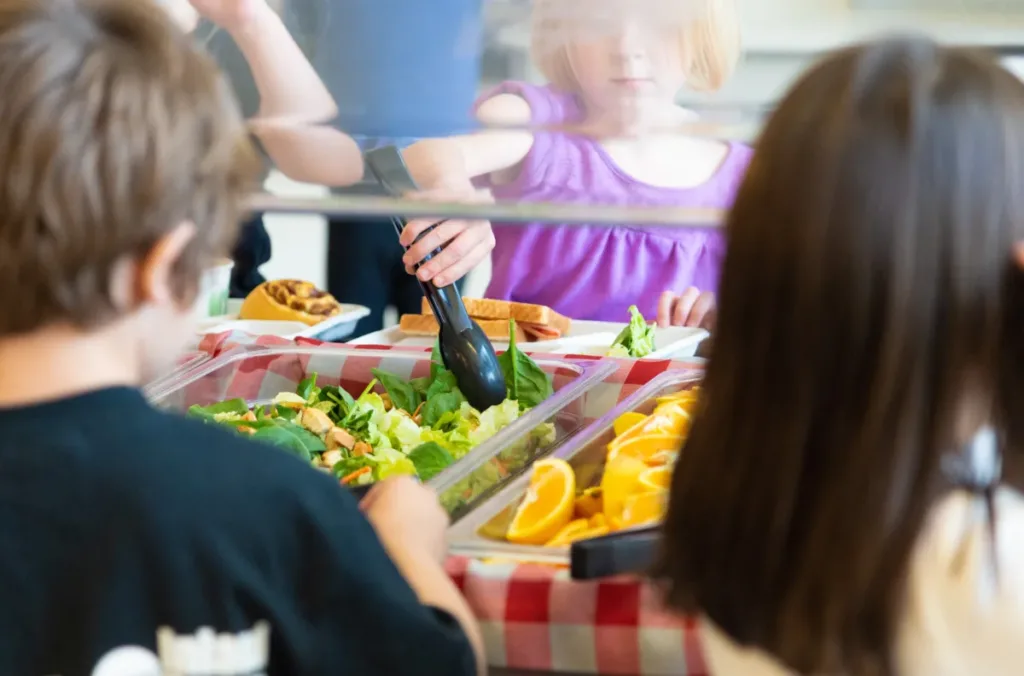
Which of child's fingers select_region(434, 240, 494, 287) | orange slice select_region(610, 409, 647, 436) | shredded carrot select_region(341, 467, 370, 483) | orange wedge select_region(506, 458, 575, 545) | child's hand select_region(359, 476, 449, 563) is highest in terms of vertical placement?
child's fingers select_region(434, 240, 494, 287)

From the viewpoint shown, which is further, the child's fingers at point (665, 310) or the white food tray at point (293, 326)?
the child's fingers at point (665, 310)

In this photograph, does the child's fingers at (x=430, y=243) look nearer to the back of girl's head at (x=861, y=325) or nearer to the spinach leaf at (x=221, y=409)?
the spinach leaf at (x=221, y=409)

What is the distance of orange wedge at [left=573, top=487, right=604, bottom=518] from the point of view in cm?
86

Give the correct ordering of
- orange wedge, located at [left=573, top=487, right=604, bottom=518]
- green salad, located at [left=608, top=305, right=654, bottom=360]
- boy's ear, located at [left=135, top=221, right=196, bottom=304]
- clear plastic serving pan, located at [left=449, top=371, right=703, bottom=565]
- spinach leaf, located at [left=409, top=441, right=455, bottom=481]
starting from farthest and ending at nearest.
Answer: green salad, located at [left=608, top=305, right=654, bottom=360]
spinach leaf, located at [left=409, top=441, right=455, bottom=481]
orange wedge, located at [left=573, top=487, right=604, bottom=518]
clear plastic serving pan, located at [left=449, top=371, right=703, bottom=565]
boy's ear, located at [left=135, top=221, right=196, bottom=304]

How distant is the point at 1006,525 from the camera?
1.80 feet

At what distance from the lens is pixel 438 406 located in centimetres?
116

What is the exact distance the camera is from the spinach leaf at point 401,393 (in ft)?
4.00

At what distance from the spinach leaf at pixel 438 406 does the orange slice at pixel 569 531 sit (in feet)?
1.07

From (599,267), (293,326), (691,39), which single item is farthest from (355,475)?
(599,267)

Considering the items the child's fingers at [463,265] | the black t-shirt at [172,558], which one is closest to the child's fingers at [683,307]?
the child's fingers at [463,265]

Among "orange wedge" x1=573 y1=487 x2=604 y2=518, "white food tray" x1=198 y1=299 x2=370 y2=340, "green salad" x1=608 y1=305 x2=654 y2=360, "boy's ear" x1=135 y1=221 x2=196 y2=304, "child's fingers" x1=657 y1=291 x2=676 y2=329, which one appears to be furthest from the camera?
"child's fingers" x1=657 y1=291 x2=676 y2=329

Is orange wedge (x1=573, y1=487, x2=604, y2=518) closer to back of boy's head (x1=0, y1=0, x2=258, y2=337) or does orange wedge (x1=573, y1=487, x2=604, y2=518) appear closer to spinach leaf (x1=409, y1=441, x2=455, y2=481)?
spinach leaf (x1=409, y1=441, x2=455, y2=481)

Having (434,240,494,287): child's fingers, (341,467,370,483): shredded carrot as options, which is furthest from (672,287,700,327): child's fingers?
(341,467,370,483): shredded carrot

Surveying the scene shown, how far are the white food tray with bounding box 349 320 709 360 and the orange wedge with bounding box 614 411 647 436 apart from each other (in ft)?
1.42
